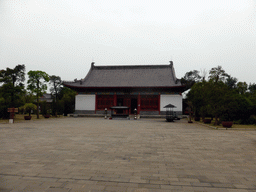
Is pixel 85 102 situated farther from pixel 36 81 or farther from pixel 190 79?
pixel 190 79

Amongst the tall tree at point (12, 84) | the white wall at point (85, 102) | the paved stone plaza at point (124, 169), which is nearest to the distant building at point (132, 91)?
the white wall at point (85, 102)

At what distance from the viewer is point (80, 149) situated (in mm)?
5914

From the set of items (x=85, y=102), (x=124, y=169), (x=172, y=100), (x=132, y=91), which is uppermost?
(x=132, y=91)

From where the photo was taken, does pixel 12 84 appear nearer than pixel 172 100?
Yes

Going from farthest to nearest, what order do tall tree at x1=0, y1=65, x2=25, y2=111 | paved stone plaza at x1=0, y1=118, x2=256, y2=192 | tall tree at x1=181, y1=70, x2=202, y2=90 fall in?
1. tall tree at x1=181, y1=70, x2=202, y2=90
2. tall tree at x1=0, y1=65, x2=25, y2=111
3. paved stone plaza at x1=0, y1=118, x2=256, y2=192

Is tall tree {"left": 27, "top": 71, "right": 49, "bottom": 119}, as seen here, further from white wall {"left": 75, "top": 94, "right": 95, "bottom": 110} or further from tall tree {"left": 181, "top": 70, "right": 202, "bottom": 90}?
tall tree {"left": 181, "top": 70, "right": 202, "bottom": 90}

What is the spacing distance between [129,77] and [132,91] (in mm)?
3544

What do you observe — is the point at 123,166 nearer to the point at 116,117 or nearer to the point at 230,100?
the point at 230,100

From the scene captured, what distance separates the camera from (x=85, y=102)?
31328 millimetres

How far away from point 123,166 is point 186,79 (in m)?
26.3

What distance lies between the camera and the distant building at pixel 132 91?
29828 mm

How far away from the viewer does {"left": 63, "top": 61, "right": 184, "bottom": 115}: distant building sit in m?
29.8

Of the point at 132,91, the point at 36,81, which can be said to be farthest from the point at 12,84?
the point at 132,91

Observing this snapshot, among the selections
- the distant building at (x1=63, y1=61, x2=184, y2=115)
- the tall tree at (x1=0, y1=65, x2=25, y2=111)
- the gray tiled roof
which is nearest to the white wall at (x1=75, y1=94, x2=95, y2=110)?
the distant building at (x1=63, y1=61, x2=184, y2=115)
